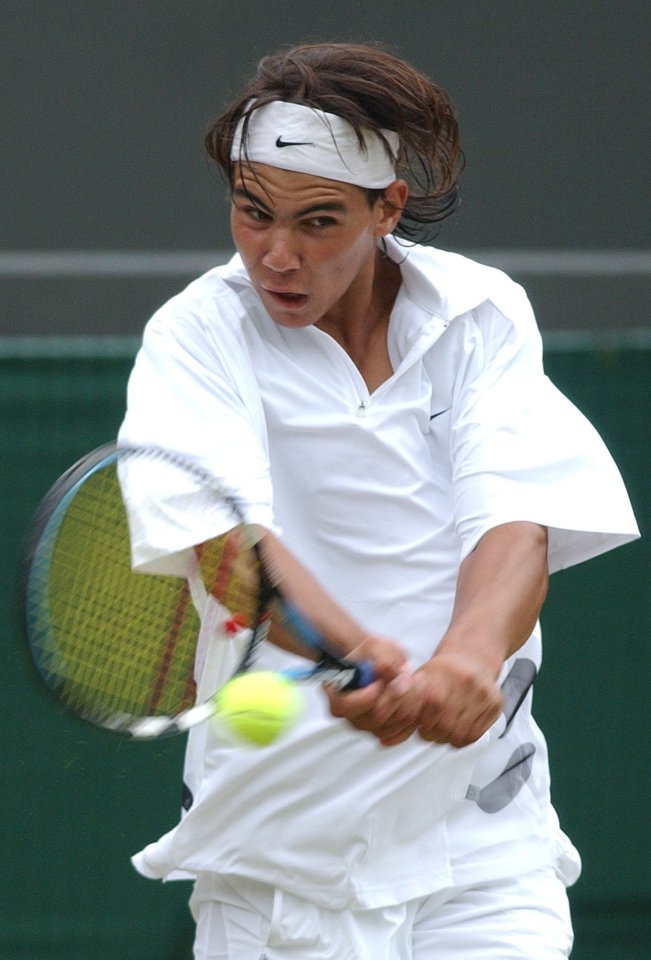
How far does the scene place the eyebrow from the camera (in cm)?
278

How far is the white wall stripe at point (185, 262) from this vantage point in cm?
522

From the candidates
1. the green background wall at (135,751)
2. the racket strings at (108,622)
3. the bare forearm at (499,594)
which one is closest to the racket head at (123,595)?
the racket strings at (108,622)

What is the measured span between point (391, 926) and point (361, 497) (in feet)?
2.37

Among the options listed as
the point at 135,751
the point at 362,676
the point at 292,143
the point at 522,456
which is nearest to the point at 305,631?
the point at 362,676

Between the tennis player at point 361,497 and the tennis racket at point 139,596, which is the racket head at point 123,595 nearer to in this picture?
the tennis racket at point 139,596

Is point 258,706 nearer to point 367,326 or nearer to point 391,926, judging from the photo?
point 391,926

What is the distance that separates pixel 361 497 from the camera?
9.41 ft

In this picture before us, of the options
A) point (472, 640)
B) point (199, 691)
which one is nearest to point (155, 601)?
point (199, 691)

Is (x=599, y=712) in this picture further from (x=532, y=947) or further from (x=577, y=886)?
(x=532, y=947)

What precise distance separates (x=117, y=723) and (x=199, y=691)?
21cm

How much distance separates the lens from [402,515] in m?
2.90

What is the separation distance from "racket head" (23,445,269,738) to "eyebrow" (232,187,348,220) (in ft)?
1.53

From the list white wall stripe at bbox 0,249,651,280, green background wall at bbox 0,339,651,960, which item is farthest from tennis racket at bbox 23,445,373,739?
white wall stripe at bbox 0,249,651,280

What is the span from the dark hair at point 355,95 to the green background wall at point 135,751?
185cm
